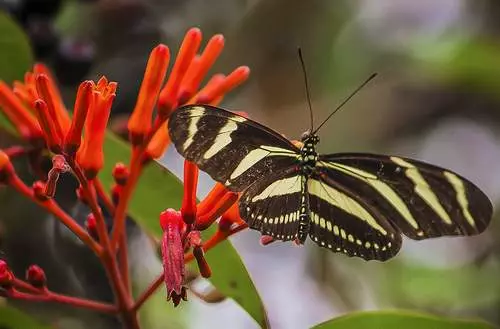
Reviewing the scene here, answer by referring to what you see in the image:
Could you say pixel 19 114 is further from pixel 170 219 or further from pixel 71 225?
pixel 170 219

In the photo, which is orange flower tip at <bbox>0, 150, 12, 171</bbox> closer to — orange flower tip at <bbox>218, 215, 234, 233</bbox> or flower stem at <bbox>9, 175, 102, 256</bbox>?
flower stem at <bbox>9, 175, 102, 256</bbox>

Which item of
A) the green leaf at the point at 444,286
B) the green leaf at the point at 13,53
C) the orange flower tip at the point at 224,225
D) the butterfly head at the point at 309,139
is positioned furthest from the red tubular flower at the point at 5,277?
the green leaf at the point at 444,286

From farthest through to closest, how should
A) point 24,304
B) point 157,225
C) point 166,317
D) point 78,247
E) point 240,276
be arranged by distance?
point 166,317 → point 78,247 → point 24,304 → point 157,225 → point 240,276

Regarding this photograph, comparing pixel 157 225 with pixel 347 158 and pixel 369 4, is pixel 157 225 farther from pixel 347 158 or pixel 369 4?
pixel 369 4

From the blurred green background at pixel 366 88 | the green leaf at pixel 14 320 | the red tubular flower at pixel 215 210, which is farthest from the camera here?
the blurred green background at pixel 366 88

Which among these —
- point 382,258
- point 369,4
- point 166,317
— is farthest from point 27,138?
point 369,4

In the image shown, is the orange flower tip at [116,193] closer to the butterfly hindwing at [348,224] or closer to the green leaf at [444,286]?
the butterfly hindwing at [348,224]
